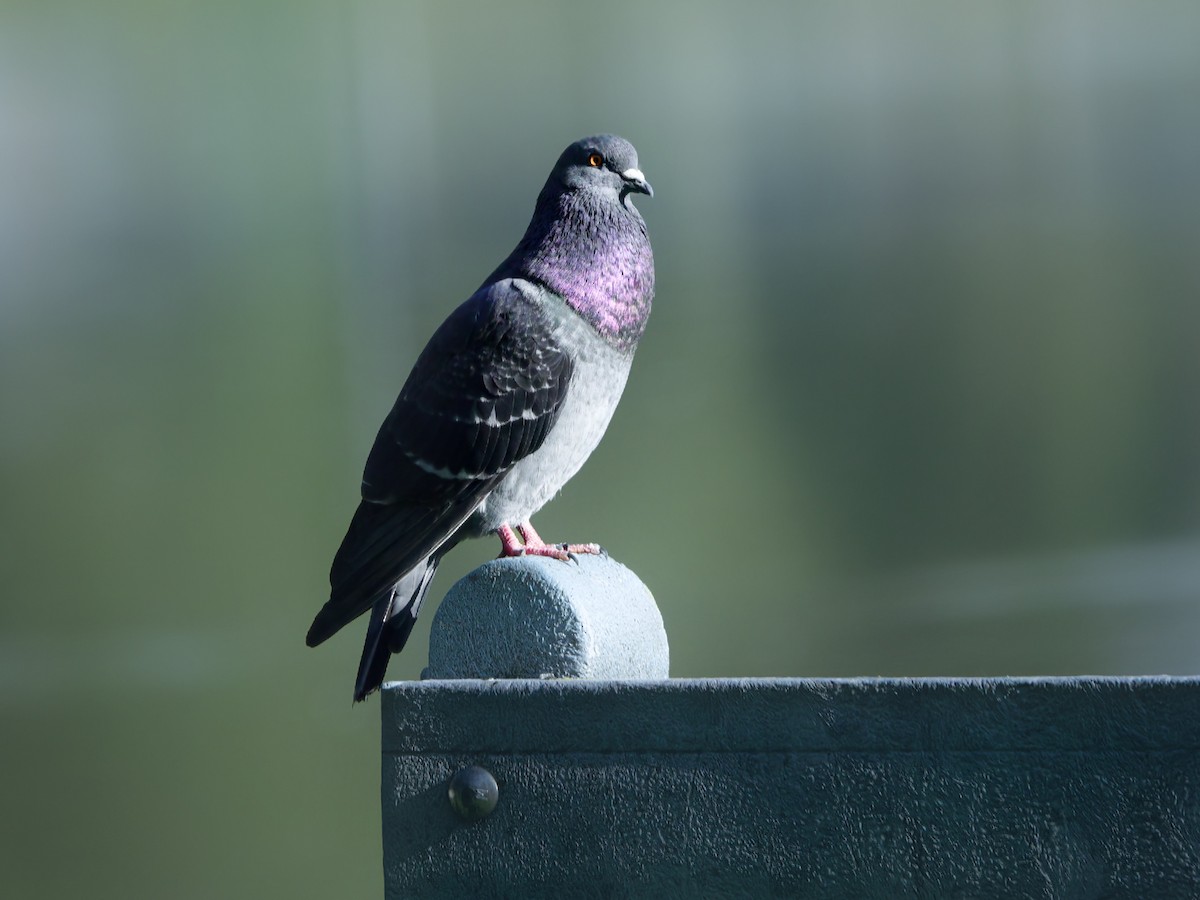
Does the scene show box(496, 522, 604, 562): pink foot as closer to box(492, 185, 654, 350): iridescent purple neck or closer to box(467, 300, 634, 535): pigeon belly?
box(467, 300, 634, 535): pigeon belly

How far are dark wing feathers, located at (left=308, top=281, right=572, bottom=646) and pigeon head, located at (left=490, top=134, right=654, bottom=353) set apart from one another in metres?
Answer: 0.12

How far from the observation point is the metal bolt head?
8.83 ft

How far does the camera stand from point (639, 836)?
2619mm

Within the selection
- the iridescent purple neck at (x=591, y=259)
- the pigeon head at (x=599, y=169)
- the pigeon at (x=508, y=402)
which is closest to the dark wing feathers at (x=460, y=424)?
the pigeon at (x=508, y=402)

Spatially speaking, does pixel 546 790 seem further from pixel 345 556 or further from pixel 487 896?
pixel 345 556

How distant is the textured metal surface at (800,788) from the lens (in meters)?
2.34

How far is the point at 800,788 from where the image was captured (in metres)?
2.52

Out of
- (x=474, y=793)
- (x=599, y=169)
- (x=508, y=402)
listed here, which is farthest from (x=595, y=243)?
(x=474, y=793)

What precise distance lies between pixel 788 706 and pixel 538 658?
0.58 m

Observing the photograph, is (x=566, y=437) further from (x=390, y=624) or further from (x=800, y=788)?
(x=800, y=788)

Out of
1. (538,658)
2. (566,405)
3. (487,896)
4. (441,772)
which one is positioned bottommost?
(487,896)

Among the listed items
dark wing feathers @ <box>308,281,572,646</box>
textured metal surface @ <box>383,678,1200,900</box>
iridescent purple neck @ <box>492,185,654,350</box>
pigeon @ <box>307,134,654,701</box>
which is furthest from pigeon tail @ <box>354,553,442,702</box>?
iridescent purple neck @ <box>492,185,654,350</box>

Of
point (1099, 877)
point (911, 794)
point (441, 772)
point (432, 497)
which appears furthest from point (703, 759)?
point (432, 497)

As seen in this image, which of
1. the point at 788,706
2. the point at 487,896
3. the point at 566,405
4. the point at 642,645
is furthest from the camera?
the point at 566,405
